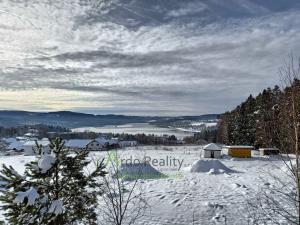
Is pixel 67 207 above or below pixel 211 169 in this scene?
above

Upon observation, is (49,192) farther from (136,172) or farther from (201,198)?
(136,172)

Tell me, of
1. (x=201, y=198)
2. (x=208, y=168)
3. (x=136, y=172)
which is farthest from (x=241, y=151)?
(x=201, y=198)

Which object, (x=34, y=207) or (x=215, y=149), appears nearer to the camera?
(x=34, y=207)

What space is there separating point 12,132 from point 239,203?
17559cm

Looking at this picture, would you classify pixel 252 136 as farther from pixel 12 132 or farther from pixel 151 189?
pixel 12 132

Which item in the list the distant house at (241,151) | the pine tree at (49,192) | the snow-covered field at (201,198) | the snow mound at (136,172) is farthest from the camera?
the distant house at (241,151)

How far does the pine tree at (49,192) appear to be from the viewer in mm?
7328

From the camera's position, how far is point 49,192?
8344mm

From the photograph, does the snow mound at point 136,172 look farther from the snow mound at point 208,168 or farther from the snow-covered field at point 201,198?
the snow mound at point 208,168

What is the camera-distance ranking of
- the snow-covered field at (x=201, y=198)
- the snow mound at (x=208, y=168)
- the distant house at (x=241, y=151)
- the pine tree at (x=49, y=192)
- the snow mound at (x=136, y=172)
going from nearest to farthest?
the pine tree at (x=49, y=192)
the snow-covered field at (x=201, y=198)
the snow mound at (x=136, y=172)
the snow mound at (x=208, y=168)
the distant house at (x=241, y=151)

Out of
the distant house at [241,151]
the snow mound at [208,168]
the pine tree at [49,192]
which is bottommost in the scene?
the snow mound at [208,168]

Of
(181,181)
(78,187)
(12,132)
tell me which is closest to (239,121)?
(181,181)

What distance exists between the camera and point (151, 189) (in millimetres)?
24203

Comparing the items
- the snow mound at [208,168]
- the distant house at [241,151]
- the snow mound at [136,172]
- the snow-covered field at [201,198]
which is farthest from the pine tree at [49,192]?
the distant house at [241,151]
